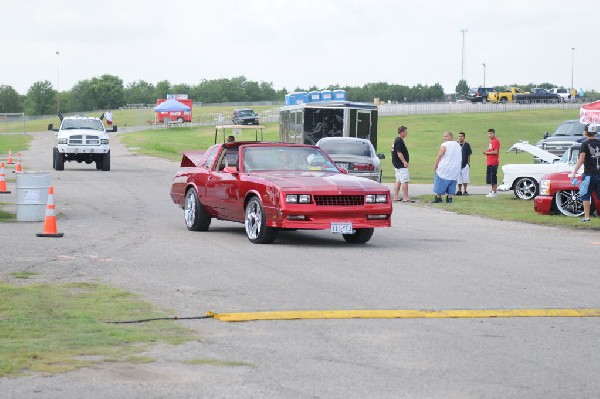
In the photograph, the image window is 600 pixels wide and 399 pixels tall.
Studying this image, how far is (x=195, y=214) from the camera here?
17766mm

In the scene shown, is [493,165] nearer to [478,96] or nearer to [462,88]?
[478,96]

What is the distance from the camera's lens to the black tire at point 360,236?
52.8 feet

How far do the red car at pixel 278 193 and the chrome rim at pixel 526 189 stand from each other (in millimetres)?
11433

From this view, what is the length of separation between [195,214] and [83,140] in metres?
23.2

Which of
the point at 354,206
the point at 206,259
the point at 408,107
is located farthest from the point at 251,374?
the point at 408,107

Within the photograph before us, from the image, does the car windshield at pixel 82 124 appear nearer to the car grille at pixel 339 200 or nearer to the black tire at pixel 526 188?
the black tire at pixel 526 188

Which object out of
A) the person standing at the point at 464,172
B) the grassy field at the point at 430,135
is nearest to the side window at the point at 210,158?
the person standing at the point at 464,172

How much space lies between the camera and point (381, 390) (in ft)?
22.4

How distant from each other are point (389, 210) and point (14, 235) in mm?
5586

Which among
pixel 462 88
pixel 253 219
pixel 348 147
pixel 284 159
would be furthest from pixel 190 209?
pixel 462 88

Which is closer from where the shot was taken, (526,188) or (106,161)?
(526,188)

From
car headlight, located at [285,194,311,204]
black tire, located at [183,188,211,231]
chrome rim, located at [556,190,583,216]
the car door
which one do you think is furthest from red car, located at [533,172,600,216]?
car headlight, located at [285,194,311,204]

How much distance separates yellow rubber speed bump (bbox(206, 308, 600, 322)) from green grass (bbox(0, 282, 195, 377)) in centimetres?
75

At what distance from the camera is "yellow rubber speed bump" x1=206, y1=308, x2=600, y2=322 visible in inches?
376
